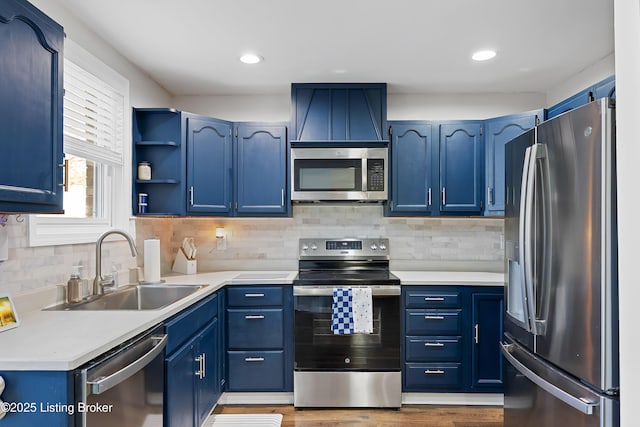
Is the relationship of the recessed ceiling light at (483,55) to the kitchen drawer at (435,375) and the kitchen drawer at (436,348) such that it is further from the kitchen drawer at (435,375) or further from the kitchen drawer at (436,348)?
the kitchen drawer at (435,375)

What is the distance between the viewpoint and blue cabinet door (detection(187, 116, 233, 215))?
3027mm

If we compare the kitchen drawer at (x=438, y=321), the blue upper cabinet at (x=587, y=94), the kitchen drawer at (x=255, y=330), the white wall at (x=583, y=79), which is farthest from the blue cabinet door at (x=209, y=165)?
the white wall at (x=583, y=79)

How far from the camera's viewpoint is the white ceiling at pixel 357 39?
2.05 meters

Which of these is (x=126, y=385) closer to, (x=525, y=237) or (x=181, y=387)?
(x=181, y=387)

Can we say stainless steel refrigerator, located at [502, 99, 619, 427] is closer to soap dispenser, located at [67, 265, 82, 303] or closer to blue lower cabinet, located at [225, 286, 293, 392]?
blue lower cabinet, located at [225, 286, 293, 392]

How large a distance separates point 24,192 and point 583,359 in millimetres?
2134

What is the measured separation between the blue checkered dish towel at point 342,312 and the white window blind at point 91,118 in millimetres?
1781

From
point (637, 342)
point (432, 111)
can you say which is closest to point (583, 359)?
point (637, 342)

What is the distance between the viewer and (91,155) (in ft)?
7.67

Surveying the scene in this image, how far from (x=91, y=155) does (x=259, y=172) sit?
1213 millimetres

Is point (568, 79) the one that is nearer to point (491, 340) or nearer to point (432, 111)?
point (432, 111)

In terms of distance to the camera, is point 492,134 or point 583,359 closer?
point 583,359

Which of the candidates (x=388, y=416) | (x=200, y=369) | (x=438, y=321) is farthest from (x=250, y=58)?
(x=388, y=416)

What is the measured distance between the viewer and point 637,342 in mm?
676
